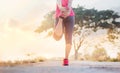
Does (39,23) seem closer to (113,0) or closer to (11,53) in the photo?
(11,53)

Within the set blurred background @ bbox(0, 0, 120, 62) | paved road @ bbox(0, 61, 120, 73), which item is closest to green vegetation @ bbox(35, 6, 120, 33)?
blurred background @ bbox(0, 0, 120, 62)

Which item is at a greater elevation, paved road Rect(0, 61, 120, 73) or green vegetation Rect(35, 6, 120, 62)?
green vegetation Rect(35, 6, 120, 62)

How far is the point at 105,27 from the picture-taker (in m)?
3.13

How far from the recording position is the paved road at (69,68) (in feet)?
10.0

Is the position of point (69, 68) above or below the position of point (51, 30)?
below

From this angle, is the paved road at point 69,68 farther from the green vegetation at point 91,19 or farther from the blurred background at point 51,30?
the green vegetation at point 91,19

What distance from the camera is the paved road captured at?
3051mm

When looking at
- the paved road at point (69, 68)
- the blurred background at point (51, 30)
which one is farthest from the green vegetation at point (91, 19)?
the paved road at point (69, 68)

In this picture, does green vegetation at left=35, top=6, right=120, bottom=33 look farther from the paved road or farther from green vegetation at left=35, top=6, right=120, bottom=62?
the paved road

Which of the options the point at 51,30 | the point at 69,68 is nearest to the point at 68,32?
the point at 51,30

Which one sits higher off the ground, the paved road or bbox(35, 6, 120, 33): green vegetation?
bbox(35, 6, 120, 33): green vegetation

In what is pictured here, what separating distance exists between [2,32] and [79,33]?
60 centimetres

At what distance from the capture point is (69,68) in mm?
3084

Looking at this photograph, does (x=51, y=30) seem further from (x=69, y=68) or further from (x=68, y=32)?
(x=69, y=68)
